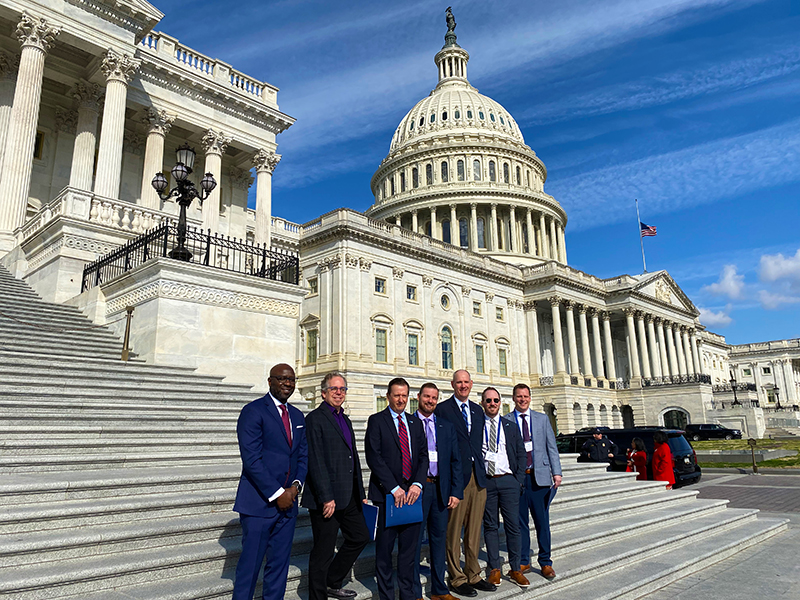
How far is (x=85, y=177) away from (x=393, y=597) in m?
23.4

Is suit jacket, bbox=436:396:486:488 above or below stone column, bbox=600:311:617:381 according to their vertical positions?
below

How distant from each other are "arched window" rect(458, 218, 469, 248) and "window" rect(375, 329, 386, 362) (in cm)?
3353

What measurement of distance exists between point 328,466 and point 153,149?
24.5 meters

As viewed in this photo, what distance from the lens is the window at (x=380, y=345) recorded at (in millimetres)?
42906

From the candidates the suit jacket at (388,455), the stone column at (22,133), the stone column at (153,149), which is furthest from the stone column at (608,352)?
the suit jacket at (388,455)

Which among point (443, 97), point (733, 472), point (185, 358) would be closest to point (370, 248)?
point (733, 472)

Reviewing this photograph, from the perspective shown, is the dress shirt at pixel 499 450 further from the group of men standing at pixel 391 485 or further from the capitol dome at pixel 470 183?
the capitol dome at pixel 470 183

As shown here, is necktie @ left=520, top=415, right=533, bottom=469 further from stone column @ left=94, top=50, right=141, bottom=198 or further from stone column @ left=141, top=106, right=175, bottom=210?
stone column @ left=141, top=106, right=175, bottom=210

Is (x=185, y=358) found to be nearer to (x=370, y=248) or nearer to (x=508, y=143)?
(x=370, y=248)

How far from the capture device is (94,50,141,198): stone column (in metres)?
21.5

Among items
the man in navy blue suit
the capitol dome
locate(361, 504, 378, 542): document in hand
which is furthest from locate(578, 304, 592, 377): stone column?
the man in navy blue suit

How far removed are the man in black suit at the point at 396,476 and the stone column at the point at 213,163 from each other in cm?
2371

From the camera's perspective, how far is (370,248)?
4422 cm

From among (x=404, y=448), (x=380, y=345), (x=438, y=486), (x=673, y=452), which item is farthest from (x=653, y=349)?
(x=404, y=448)
